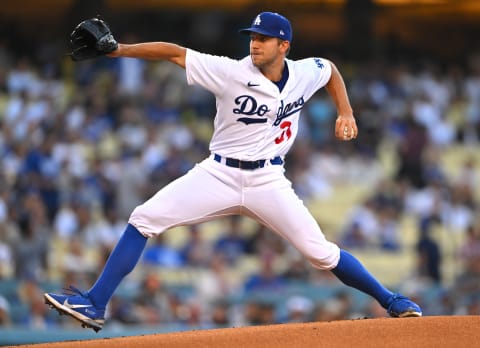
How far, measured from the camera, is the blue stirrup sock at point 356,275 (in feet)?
18.3

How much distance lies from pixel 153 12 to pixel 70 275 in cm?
670

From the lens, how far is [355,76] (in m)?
15.5

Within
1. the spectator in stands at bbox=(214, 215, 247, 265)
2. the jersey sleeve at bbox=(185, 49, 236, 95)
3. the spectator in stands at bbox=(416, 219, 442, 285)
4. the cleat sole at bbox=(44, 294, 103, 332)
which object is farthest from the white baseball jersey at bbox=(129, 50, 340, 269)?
the spectator in stands at bbox=(416, 219, 442, 285)

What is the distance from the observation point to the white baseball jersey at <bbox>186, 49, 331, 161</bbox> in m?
5.25

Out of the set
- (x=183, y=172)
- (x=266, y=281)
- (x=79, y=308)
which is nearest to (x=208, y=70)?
(x=79, y=308)

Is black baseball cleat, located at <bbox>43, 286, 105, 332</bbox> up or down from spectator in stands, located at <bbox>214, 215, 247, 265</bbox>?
up

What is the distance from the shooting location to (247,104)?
5.29 meters

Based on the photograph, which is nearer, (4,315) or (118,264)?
(118,264)

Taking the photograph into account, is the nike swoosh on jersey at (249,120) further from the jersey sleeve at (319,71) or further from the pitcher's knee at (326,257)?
the pitcher's knee at (326,257)

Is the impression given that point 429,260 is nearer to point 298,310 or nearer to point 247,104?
point 298,310

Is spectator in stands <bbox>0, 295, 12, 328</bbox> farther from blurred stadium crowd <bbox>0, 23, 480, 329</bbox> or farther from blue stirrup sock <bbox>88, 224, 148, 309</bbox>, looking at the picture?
blue stirrup sock <bbox>88, 224, 148, 309</bbox>

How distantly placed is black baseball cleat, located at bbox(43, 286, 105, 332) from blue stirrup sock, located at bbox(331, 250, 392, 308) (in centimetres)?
127

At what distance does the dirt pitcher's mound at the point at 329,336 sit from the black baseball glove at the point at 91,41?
1437 millimetres

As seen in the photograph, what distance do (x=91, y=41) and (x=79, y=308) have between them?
132 cm
